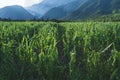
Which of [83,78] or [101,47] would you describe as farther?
[101,47]

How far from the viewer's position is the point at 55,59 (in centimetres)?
706

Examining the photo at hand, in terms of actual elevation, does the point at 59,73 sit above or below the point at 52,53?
below

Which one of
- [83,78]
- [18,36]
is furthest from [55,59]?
[18,36]

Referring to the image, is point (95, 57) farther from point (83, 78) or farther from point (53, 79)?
point (53, 79)

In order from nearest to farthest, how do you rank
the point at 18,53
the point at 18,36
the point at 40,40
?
the point at 18,53 → the point at 40,40 → the point at 18,36

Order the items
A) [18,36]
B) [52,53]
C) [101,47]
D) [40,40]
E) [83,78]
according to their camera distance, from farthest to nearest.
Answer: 1. [18,36]
2. [101,47]
3. [40,40]
4. [52,53]
5. [83,78]

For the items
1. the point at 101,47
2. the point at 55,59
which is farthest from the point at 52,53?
the point at 101,47

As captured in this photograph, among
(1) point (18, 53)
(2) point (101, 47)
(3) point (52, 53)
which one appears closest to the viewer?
(3) point (52, 53)

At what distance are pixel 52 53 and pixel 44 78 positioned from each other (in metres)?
0.69

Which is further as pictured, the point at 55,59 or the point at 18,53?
the point at 18,53

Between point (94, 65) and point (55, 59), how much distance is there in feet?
3.19

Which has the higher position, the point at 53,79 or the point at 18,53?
Result: the point at 18,53

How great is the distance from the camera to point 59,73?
693 cm

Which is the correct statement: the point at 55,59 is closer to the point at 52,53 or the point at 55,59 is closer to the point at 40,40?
the point at 52,53
